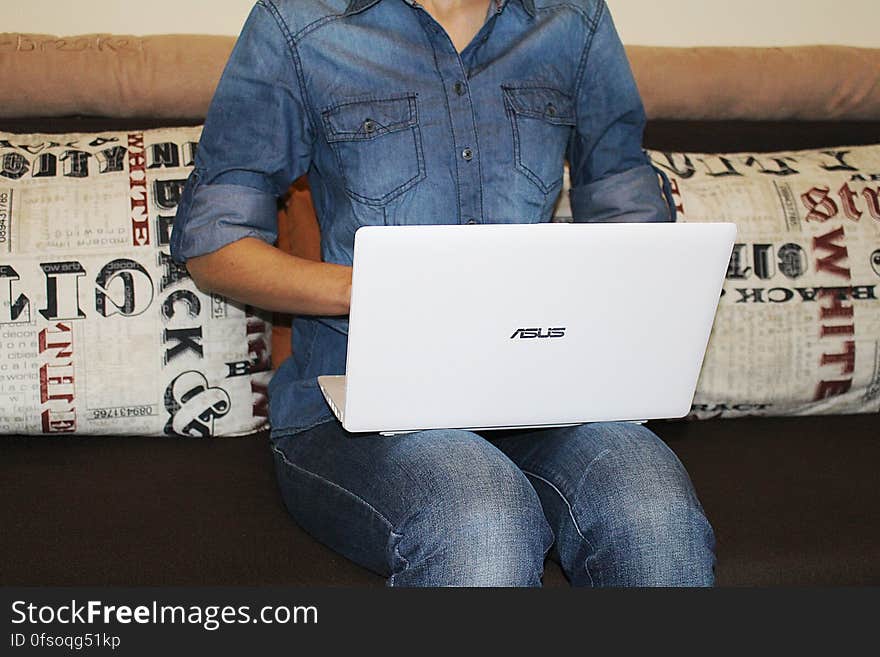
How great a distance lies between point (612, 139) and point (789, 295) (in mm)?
384

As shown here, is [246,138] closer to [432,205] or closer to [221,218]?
[221,218]

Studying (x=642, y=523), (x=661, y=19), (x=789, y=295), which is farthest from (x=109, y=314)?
(x=661, y=19)

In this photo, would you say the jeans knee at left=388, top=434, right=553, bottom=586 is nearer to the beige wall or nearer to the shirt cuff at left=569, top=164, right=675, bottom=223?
the shirt cuff at left=569, top=164, right=675, bottom=223

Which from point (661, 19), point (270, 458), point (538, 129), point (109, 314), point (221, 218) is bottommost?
point (270, 458)

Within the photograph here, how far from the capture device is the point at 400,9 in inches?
53.6

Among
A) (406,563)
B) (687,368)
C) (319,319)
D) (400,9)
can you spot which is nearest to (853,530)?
(687,368)

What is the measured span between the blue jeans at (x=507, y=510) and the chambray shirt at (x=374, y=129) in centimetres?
14

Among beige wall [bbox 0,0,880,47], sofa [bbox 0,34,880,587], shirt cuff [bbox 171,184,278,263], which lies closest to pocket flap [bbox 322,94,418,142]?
shirt cuff [bbox 171,184,278,263]

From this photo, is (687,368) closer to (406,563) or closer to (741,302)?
(406,563)

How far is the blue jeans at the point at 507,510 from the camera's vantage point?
1108 millimetres

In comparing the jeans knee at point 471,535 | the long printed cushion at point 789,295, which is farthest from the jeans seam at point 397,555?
the long printed cushion at point 789,295

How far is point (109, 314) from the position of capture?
149 centimetres

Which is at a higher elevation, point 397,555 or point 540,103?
point 540,103

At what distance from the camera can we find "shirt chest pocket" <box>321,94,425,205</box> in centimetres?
134
